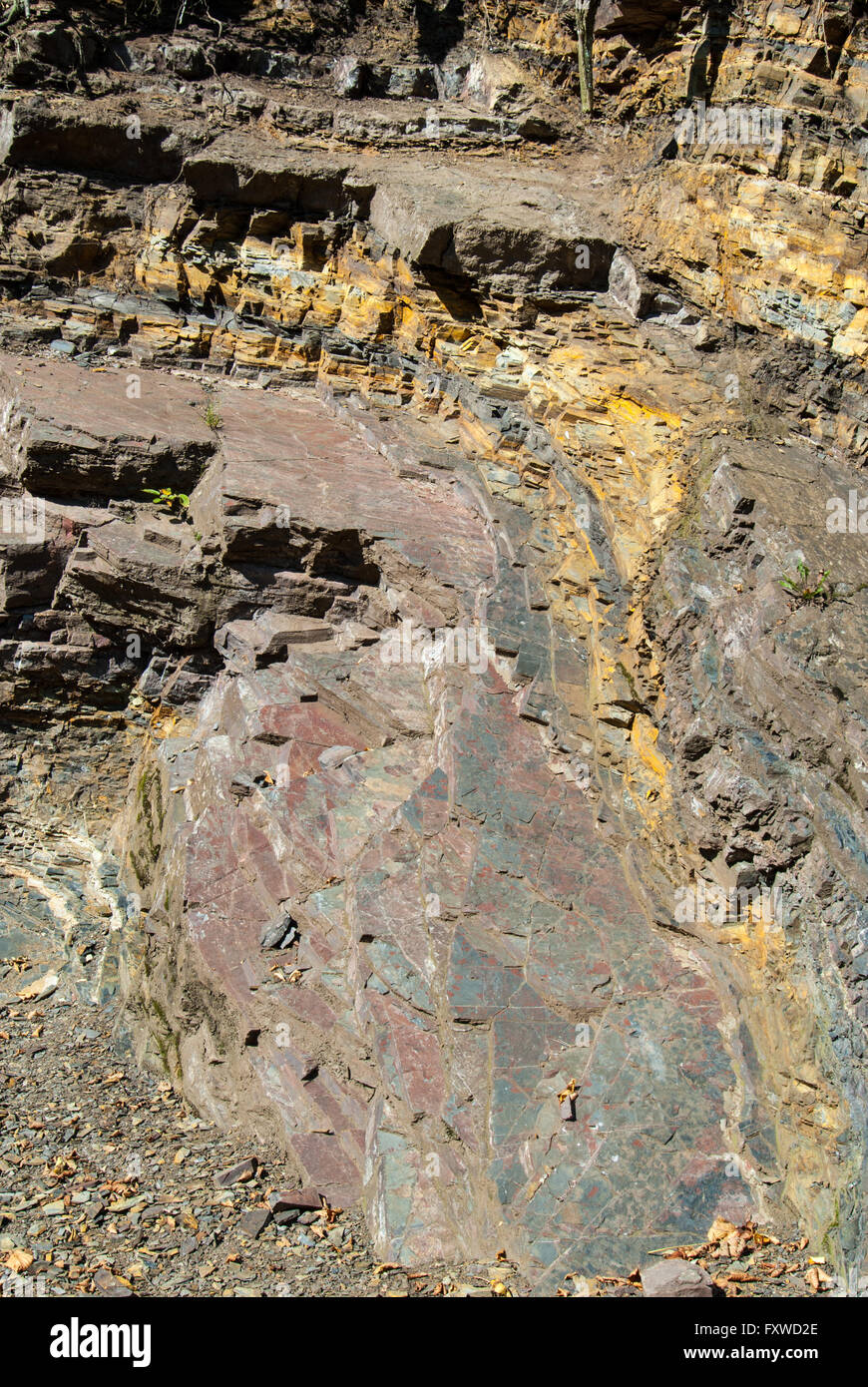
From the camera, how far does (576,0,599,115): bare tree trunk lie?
35.6ft

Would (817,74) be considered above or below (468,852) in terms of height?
above

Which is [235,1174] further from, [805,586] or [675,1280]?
[805,586]

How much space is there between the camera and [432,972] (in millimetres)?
6207

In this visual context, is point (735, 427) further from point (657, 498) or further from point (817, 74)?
point (817, 74)

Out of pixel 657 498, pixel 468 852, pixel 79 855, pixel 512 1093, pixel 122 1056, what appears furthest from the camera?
pixel 79 855

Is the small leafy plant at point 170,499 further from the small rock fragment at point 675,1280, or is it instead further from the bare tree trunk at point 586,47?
the small rock fragment at point 675,1280

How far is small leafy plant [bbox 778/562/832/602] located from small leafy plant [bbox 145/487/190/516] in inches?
178

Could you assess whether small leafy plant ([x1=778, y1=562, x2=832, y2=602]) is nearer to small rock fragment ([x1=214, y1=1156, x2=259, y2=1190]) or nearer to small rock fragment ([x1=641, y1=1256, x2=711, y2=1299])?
small rock fragment ([x1=641, y1=1256, x2=711, y2=1299])

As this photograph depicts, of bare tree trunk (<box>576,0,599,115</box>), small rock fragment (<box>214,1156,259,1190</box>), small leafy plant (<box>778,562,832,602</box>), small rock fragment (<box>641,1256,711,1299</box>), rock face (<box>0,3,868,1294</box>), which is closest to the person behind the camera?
small rock fragment (<box>641,1256,711,1299</box>)

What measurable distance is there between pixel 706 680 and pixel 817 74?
17.9ft

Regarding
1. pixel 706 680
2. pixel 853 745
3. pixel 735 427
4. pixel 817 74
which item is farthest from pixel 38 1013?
pixel 817 74

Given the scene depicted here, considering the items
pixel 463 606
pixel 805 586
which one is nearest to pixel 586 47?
pixel 463 606

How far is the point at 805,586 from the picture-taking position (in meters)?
6.93

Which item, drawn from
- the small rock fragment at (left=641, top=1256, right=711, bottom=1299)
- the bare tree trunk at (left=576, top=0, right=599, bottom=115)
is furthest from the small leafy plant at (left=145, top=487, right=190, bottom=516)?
the small rock fragment at (left=641, top=1256, right=711, bottom=1299)
